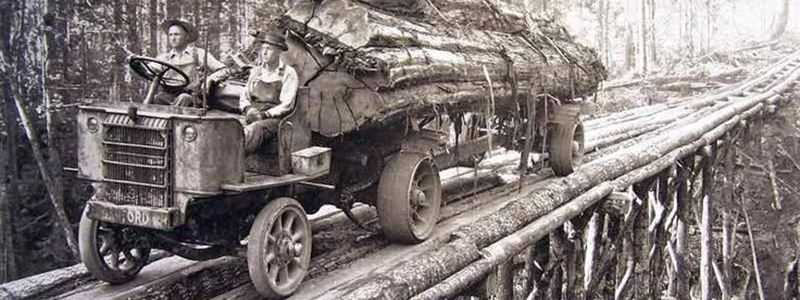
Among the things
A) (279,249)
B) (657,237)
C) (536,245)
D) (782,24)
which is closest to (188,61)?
(279,249)

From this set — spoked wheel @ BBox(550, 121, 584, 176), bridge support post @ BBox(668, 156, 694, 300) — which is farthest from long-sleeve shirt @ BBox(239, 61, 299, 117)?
bridge support post @ BBox(668, 156, 694, 300)

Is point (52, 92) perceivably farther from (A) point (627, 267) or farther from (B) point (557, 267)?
(A) point (627, 267)

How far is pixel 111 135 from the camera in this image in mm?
3908

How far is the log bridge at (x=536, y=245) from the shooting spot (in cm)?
430

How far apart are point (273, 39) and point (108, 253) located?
186 cm

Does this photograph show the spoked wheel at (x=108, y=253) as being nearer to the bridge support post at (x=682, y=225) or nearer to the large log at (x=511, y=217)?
the large log at (x=511, y=217)

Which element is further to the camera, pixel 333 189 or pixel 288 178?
pixel 333 189

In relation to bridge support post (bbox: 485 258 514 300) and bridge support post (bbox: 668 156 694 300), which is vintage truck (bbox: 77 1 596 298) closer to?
bridge support post (bbox: 485 258 514 300)

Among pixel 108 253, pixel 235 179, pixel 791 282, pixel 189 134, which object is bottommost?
pixel 791 282

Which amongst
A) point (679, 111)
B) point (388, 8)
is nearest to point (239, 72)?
point (388, 8)

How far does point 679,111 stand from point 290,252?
1162 cm

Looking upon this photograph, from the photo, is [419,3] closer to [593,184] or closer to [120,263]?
[593,184]

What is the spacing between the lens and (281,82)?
4.57m

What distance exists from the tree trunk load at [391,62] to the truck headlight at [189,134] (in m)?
1.19
